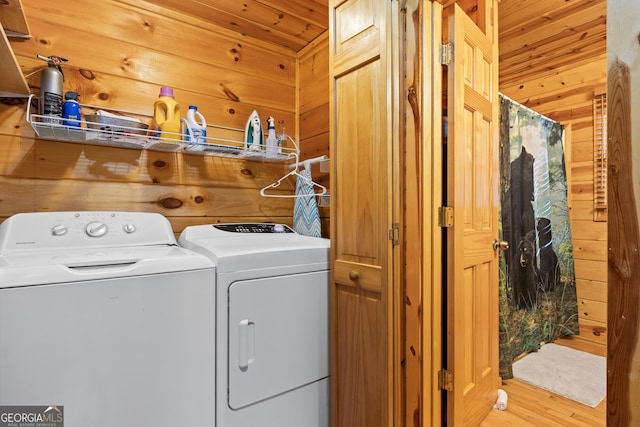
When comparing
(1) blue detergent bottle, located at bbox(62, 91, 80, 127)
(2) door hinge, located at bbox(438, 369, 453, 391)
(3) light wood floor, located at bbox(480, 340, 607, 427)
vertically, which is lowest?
(3) light wood floor, located at bbox(480, 340, 607, 427)

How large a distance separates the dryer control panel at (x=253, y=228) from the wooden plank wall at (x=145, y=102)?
0.55 ft

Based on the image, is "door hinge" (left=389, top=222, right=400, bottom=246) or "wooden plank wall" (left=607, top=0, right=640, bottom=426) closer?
"wooden plank wall" (left=607, top=0, right=640, bottom=426)

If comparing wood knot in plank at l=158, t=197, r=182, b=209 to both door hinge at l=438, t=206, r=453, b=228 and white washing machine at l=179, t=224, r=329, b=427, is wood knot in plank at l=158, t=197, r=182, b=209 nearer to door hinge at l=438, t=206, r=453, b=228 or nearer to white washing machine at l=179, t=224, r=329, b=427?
white washing machine at l=179, t=224, r=329, b=427

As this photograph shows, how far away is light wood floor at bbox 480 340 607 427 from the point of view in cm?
170

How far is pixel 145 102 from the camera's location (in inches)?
Result: 72.1

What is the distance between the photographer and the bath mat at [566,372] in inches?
75.8

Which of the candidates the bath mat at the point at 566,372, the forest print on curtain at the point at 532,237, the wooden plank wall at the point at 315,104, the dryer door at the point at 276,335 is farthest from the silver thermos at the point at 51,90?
the bath mat at the point at 566,372

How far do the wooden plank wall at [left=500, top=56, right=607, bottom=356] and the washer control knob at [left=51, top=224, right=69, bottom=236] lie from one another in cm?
332

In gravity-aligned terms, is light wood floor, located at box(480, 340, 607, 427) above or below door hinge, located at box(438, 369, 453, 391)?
below

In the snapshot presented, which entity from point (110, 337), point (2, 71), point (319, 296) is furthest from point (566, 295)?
point (2, 71)

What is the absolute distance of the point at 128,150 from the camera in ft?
5.88

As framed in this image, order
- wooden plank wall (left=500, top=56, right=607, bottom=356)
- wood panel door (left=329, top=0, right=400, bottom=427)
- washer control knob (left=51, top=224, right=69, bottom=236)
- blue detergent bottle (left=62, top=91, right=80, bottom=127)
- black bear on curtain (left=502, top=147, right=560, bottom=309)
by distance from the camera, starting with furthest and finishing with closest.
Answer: wooden plank wall (left=500, top=56, right=607, bottom=356), black bear on curtain (left=502, top=147, right=560, bottom=309), blue detergent bottle (left=62, top=91, right=80, bottom=127), washer control knob (left=51, top=224, right=69, bottom=236), wood panel door (left=329, top=0, right=400, bottom=427)

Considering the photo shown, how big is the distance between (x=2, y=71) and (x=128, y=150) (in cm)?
57

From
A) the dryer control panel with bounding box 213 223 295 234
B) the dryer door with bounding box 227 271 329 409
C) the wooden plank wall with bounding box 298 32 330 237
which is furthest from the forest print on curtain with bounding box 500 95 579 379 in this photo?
the dryer control panel with bounding box 213 223 295 234
